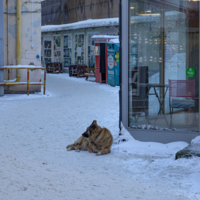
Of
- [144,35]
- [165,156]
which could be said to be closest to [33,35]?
[144,35]

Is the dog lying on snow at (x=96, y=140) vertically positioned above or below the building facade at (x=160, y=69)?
below

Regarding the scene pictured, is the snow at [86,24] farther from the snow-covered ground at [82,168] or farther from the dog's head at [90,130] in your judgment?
the dog's head at [90,130]

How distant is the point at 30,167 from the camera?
5055 mm

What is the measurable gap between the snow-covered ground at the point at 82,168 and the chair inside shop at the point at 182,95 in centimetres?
56

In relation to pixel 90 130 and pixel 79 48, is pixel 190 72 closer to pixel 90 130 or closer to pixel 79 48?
pixel 90 130

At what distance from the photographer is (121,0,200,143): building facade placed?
600 centimetres

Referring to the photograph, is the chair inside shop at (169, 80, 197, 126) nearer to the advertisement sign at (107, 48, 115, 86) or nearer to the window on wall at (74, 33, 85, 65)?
the advertisement sign at (107, 48, 115, 86)

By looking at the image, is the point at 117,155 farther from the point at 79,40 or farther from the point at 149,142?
the point at 79,40

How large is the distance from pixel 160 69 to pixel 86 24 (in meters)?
19.4

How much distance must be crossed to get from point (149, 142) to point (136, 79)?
3.27ft

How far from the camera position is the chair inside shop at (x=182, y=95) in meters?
6.02

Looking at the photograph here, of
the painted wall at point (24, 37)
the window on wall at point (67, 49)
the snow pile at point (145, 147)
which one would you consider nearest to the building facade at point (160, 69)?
the snow pile at point (145, 147)

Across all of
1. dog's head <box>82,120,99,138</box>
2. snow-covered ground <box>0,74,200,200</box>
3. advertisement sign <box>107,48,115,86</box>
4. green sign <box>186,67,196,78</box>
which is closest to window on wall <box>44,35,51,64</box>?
advertisement sign <box>107,48,115,86</box>

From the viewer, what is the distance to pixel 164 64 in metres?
6.17
